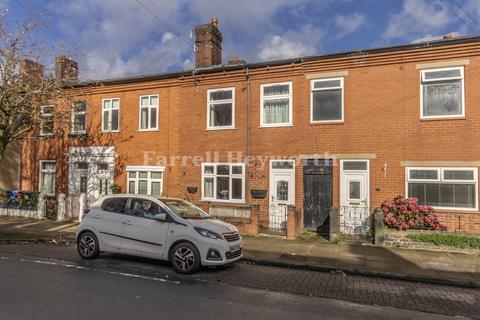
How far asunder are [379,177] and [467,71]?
4.27 metres

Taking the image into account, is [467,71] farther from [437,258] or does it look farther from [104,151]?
[104,151]

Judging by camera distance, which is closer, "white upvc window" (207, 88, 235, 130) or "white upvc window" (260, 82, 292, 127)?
"white upvc window" (260, 82, 292, 127)

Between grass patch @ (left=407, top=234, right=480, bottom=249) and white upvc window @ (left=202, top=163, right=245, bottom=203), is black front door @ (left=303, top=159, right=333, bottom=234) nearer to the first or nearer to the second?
white upvc window @ (left=202, top=163, right=245, bottom=203)

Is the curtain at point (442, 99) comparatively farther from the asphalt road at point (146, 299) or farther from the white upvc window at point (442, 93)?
the asphalt road at point (146, 299)

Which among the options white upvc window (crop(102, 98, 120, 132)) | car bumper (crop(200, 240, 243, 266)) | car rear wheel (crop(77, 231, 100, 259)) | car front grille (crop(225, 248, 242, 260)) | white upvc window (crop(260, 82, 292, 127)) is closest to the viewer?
car bumper (crop(200, 240, 243, 266))

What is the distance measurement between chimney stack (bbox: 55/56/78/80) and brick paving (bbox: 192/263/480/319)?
10.7 metres

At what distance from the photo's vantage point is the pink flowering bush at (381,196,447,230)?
11898mm

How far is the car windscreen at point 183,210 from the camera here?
9.01 m

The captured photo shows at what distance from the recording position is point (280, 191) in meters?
14.8

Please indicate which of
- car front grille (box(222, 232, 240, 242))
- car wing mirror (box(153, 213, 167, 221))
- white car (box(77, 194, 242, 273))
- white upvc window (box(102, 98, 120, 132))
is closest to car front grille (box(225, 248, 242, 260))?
white car (box(77, 194, 242, 273))

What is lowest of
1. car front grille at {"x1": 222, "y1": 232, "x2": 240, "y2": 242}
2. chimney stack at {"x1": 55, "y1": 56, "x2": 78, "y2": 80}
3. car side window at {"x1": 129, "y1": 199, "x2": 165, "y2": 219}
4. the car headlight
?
car front grille at {"x1": 222, "y1": 232, "x2": 240, "y2": 242}

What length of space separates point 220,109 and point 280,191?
13.9ft

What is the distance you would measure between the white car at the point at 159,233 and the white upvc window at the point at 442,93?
318 inches

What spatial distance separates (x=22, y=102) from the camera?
43.7 feet
